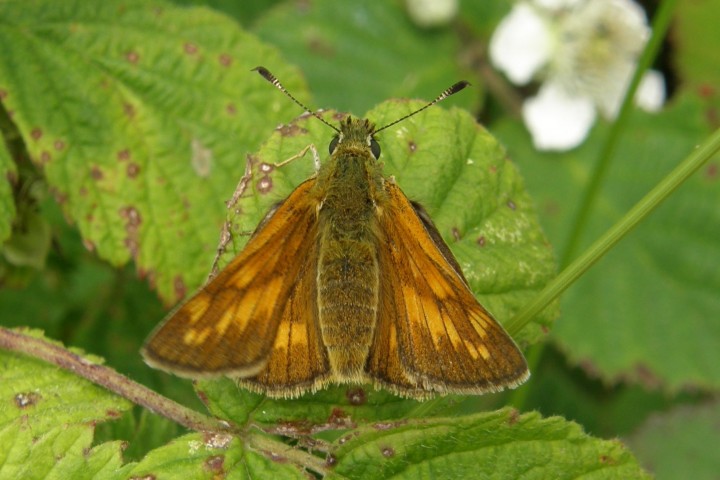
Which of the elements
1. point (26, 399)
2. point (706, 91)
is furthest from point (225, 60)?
point (706, 91)

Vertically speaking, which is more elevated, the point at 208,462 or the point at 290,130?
the point at 290,130

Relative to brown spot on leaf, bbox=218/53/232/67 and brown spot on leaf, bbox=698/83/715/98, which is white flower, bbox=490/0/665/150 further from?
brown spot on leaf, bbox=218/53/232/67

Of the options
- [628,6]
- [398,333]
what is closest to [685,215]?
[628,6]

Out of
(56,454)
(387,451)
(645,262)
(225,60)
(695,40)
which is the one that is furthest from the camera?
(695,40)

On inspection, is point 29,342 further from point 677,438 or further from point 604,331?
point 677,438

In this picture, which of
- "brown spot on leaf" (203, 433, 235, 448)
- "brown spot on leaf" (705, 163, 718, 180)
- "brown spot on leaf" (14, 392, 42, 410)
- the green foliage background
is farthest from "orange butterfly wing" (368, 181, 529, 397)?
"brown spot on leaf" (705, 163, 718, 180)

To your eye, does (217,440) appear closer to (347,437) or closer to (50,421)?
(347,437)

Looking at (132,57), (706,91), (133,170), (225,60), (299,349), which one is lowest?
(299,349)

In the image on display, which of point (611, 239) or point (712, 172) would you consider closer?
point (611, 239)
